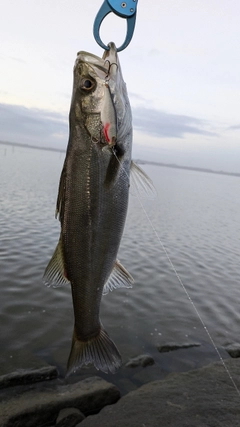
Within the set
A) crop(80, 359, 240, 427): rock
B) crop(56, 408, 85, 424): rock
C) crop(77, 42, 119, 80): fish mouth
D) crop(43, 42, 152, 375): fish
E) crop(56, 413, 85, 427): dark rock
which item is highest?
crop(77, 42, 119, 80): fish mouth

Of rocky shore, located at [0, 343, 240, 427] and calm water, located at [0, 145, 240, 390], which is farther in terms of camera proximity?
calm water, located at [0, 145, 240, 390]

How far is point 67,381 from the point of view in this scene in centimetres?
648

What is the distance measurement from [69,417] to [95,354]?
244 centimetres

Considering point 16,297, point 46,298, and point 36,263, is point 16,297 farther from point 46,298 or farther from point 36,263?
point 36,263

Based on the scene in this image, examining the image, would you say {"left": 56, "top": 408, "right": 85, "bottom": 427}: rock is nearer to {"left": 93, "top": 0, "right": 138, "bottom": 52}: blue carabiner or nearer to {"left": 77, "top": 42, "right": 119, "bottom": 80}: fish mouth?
{"left": 77, "top": 42, "right": 119, "bottom": 80}: fish mouth

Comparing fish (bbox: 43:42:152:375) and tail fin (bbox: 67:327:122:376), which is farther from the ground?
fish (bbox: 43:42:152:375)

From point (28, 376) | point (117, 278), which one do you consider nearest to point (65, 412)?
point (28, 376)

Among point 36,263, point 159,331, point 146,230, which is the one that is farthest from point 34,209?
point 159,331

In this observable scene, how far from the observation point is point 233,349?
28.1ft

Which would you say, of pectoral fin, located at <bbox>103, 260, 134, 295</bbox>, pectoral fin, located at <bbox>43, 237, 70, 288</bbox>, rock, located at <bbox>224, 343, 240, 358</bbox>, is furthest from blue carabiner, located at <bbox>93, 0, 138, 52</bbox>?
rock, located at <bbox>224, 343, 240, 358</bbox>

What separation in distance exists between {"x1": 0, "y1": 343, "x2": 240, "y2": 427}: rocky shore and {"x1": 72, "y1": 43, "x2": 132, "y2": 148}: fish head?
4675 millimetres

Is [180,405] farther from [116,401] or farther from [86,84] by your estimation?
[86,84]

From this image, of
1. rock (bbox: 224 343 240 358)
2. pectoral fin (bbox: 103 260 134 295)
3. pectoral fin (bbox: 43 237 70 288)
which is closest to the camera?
pectoral fin (bbox: 43 237 70 288)

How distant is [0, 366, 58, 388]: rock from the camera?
607 cm
